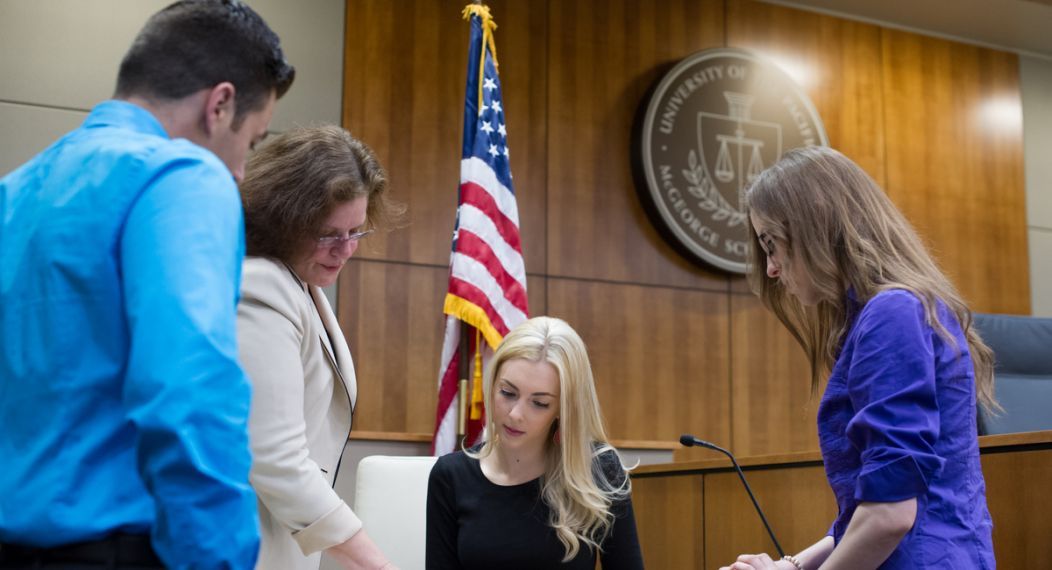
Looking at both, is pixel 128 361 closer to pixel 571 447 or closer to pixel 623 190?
pixel 571 447

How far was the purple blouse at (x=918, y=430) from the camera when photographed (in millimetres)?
1396

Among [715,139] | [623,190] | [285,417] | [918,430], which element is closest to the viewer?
[918,430]

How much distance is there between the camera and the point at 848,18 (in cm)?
561

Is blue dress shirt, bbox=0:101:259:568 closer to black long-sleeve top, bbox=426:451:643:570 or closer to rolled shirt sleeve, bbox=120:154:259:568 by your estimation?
rolled shirt sleeve, bbox=120:154:259:568

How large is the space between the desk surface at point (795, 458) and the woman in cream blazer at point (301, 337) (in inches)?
50.2

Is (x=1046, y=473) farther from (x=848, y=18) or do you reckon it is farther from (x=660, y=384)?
(x=848, y=18)

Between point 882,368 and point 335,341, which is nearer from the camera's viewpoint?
point 882,368

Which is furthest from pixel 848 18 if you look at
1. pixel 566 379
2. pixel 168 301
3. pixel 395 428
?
pixel 168 301

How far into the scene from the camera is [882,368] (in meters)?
1.42

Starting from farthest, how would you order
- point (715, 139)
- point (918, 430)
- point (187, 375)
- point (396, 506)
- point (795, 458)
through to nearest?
point (715, 139), point (795, 458), point (396, 506), point (918, 430), point (187, 375)

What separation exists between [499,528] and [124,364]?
1.45 meters

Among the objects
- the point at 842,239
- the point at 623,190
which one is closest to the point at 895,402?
the point at 842,239

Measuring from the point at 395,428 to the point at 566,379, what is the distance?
6.53ft

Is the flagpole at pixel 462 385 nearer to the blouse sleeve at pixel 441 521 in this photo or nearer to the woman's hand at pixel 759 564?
the blouse sleeve at pixel 441 521
